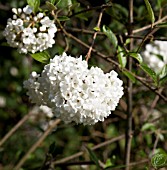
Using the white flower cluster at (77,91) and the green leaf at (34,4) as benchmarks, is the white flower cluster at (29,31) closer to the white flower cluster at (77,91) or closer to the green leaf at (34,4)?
the green leaf at (34,4)

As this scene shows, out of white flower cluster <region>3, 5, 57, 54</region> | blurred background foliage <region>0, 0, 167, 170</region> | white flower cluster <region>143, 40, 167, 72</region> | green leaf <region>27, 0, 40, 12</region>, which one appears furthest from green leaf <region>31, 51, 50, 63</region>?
white flower cluster <region>143, 40, 167, 72</region>

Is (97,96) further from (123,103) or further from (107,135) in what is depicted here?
(107,135)

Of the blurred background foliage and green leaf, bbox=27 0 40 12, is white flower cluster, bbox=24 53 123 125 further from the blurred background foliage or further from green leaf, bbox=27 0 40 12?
the blurred background foliage

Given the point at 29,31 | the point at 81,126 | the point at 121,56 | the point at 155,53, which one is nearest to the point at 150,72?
the point at 121,56

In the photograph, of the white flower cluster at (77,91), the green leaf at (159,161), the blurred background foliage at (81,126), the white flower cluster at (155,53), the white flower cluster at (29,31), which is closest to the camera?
A: the white flower cluster at (77,91)

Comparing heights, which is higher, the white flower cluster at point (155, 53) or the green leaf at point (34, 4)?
the green leaf at point (34, 4)

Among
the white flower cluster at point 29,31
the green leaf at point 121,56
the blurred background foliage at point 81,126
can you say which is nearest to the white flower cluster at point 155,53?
the blurred background foliage at point 81,126

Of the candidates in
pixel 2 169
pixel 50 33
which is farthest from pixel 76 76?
pixel 2 169

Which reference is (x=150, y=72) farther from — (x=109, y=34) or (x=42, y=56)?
(x=42, y=56)
